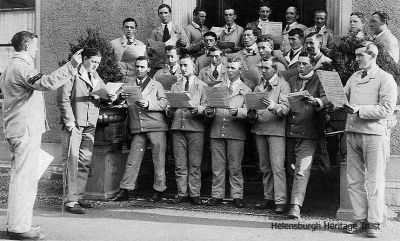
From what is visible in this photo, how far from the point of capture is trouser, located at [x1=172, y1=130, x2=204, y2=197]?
7453 millimetres

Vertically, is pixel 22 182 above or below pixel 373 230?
above

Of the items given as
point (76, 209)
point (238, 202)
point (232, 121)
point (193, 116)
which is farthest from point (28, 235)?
point (232, 121)

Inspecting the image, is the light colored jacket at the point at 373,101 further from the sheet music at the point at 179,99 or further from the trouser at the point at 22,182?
the trouser at the point at 22,182

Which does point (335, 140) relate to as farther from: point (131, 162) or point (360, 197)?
point (131, 162)

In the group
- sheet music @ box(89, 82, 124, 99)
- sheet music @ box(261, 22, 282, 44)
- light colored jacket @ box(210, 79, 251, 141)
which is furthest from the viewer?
sheet music @ box(261, 22, 282, 44)

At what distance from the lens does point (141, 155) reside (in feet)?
25.1

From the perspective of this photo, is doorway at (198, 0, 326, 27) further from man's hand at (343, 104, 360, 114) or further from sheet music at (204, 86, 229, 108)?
man's hand at (343, 104, 360, 114)

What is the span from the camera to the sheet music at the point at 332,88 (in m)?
5.97

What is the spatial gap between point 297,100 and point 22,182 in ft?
11.2

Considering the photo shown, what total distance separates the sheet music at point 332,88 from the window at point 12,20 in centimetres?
630

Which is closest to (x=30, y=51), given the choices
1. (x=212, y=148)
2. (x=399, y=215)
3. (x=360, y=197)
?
(x=212, y=148)

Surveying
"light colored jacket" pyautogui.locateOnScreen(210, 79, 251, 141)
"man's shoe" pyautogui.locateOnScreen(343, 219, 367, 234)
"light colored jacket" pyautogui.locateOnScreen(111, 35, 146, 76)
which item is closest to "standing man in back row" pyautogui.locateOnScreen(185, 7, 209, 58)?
"light colored jacket" pyautogui.locateOnScreen(111, 35, 146, 76)

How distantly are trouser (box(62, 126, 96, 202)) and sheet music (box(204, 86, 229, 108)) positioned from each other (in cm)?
172

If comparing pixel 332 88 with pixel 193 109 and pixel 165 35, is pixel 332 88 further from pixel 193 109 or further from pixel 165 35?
pixel 165 35
